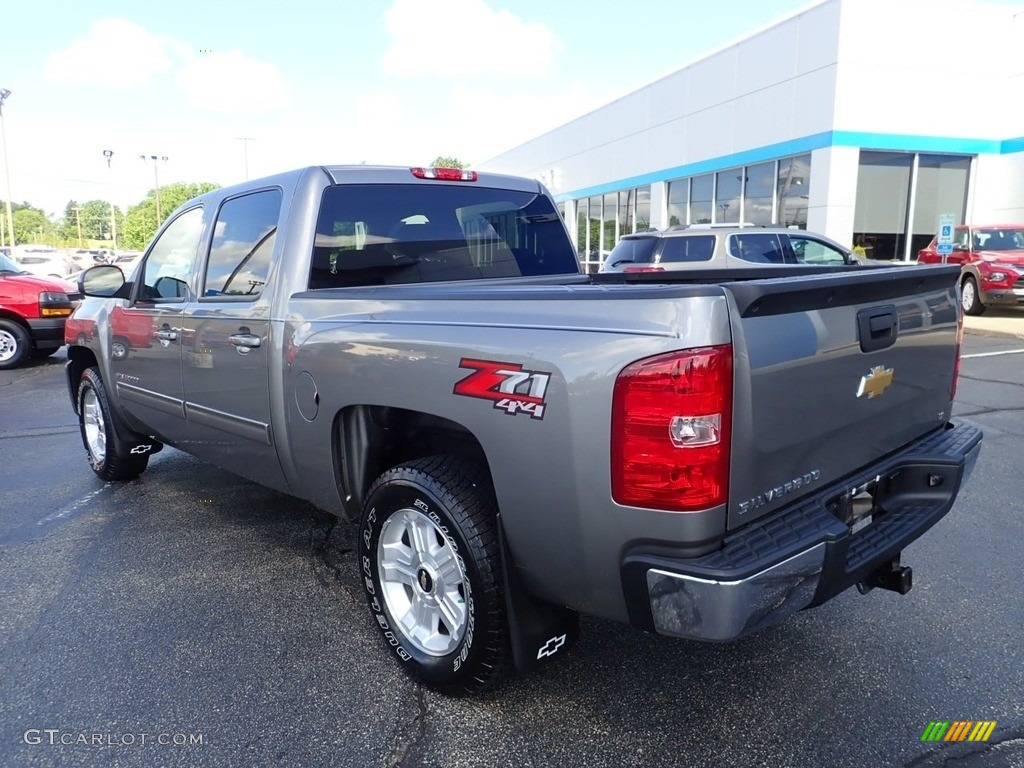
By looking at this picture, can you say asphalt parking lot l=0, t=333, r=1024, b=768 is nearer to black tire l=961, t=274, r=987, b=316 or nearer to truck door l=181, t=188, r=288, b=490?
truck door l=181, t=188, r=288, b=490

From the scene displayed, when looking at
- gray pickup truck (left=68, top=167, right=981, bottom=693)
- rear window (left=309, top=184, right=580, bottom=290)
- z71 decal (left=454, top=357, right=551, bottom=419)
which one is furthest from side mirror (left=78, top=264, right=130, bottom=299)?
z71 decal (left=454, top=357, right=551, bottom=419)

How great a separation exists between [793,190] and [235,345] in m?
16.9

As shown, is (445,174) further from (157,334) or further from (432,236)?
(157,334)

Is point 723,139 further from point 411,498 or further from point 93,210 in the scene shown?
point 93,210

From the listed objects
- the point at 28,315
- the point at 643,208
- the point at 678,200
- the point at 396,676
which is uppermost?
the point at 678,200

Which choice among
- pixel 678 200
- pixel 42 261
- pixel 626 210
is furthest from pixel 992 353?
pixel 42 261

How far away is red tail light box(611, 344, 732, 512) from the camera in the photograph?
6.40ft

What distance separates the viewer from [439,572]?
8.89 feet

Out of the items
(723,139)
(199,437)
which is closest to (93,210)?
(723,139)

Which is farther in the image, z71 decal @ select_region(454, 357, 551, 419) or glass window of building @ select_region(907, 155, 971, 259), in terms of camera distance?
glass window of building @ select_region(907, 155, 971, 259)

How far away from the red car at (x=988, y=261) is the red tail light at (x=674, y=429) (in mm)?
14804

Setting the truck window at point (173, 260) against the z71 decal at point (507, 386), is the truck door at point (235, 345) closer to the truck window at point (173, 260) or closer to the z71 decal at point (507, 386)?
the truck window at point (173, 260)

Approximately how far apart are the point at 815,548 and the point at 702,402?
0.57 metres

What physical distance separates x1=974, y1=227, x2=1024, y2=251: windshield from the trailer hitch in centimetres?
1535
